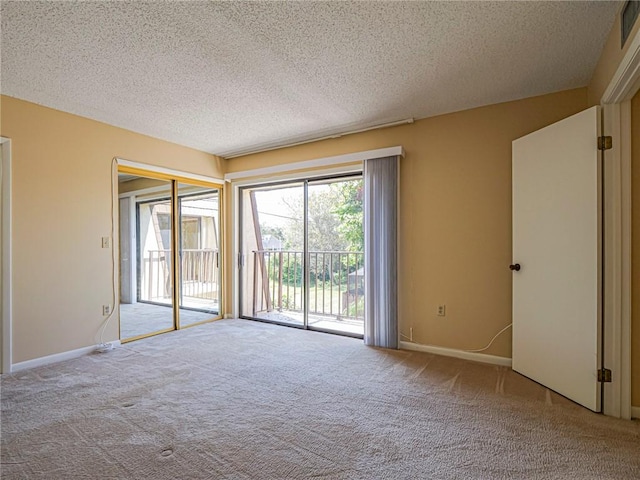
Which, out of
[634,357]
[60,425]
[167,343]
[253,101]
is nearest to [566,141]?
[634,357]

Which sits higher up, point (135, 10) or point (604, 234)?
point (135, 10)

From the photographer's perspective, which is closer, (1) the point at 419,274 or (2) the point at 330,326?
(1) the point at 419,274

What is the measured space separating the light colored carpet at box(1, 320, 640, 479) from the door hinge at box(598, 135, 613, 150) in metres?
1.73

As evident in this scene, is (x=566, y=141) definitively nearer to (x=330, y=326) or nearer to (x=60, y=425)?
(x=330, y=326)

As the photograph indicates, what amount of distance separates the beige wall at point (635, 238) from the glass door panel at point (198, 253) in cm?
448

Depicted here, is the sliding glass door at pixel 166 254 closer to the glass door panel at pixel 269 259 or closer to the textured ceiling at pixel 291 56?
the glass door panel at pixel 269 259

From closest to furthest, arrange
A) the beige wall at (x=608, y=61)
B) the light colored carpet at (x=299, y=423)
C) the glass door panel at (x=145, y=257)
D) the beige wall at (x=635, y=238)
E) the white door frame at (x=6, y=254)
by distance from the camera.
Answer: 1. the light colored carpet at (x=299, y=423)
2. the beige wall at (x=608, y=61)
3. the beige wall at (x=635, y=238)
4. the white door frame at (x=6, y=254)
5. the glass door panel at (x=145, y=257)

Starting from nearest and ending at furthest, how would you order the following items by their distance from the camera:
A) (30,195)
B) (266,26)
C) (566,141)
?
1. (266,26)
2. (566,141)
3. (30,195)

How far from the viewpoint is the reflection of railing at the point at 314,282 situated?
15.0 feet

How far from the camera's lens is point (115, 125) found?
3.57 metres

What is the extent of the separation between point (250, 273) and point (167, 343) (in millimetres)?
1642

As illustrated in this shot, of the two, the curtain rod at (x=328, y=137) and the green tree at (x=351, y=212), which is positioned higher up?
the curtain rod at (x=328, y=137)

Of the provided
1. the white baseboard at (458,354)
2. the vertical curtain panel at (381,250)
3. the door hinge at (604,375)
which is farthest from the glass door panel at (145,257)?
the door hinge at (604,375)

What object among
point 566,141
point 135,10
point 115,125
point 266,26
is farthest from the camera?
point 115,125
